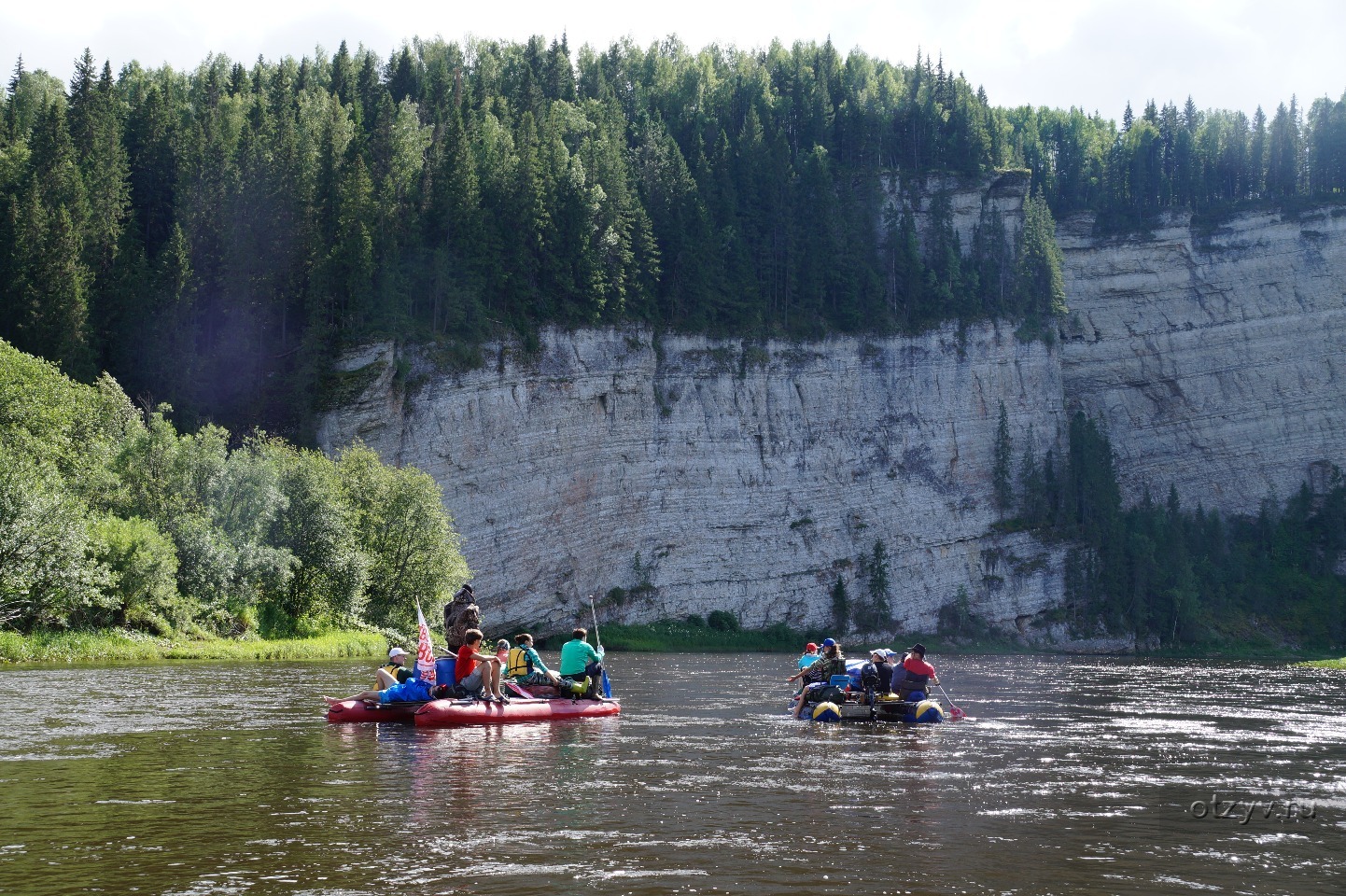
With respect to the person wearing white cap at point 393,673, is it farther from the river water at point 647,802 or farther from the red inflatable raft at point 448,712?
the river water at point 647,802

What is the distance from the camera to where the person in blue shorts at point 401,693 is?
2498 centimetres

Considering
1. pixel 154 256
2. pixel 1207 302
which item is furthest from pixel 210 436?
pixel 1207 302

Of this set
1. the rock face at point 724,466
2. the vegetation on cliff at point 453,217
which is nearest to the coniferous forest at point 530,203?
the vegetation on cliff at point 453,217

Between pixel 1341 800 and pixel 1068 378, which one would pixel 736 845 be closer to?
pixel 1341 800

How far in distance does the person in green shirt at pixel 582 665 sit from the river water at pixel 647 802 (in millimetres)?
938

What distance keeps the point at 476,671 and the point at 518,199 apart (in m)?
48.2

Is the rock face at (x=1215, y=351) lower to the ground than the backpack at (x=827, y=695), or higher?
higher

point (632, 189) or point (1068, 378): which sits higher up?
point (632, 189)

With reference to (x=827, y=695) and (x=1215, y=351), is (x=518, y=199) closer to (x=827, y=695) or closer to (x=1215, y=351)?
(x=827, y=695)

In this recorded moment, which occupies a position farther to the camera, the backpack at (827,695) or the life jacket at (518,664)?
the backpack at (827,695)

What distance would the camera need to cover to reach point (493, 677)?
25.6m

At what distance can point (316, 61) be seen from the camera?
11356 cm

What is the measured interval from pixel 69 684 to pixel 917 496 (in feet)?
192

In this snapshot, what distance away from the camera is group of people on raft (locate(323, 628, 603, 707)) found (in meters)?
25.4
